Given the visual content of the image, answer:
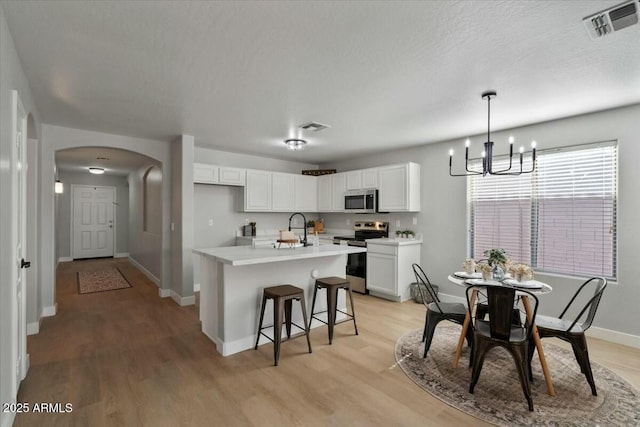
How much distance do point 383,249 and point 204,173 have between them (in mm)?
3122

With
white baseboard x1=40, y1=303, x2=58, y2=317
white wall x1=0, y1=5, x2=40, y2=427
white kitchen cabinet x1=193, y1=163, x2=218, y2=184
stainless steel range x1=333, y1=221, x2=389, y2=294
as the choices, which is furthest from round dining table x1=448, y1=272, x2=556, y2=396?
white baseboard x1=40, y1=303, x2=58, y2=317

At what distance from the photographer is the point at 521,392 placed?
245 cm

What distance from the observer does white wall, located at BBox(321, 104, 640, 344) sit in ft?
10.9

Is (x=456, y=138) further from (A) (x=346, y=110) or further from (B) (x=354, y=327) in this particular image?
(B) (x=354, y=327)

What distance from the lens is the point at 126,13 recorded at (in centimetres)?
185

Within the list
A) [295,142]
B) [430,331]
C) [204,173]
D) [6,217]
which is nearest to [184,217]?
[204,173]

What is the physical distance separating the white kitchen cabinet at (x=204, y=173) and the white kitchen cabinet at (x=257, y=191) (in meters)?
0.59

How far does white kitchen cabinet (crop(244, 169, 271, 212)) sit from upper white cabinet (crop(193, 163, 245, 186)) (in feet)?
0.53

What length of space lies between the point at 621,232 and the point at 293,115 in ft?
12.3

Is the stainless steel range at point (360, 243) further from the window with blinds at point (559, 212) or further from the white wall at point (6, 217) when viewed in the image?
the white wall at point (6, 217)

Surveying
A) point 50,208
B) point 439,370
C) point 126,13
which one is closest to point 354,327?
point 439,370

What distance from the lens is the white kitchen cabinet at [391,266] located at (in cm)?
488

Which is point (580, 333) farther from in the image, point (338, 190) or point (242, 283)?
point (338, 190)

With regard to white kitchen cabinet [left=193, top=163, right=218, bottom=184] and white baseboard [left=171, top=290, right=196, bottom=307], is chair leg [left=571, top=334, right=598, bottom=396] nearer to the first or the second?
white baseboard [left=171, top=290, right=196, bottom=307]
